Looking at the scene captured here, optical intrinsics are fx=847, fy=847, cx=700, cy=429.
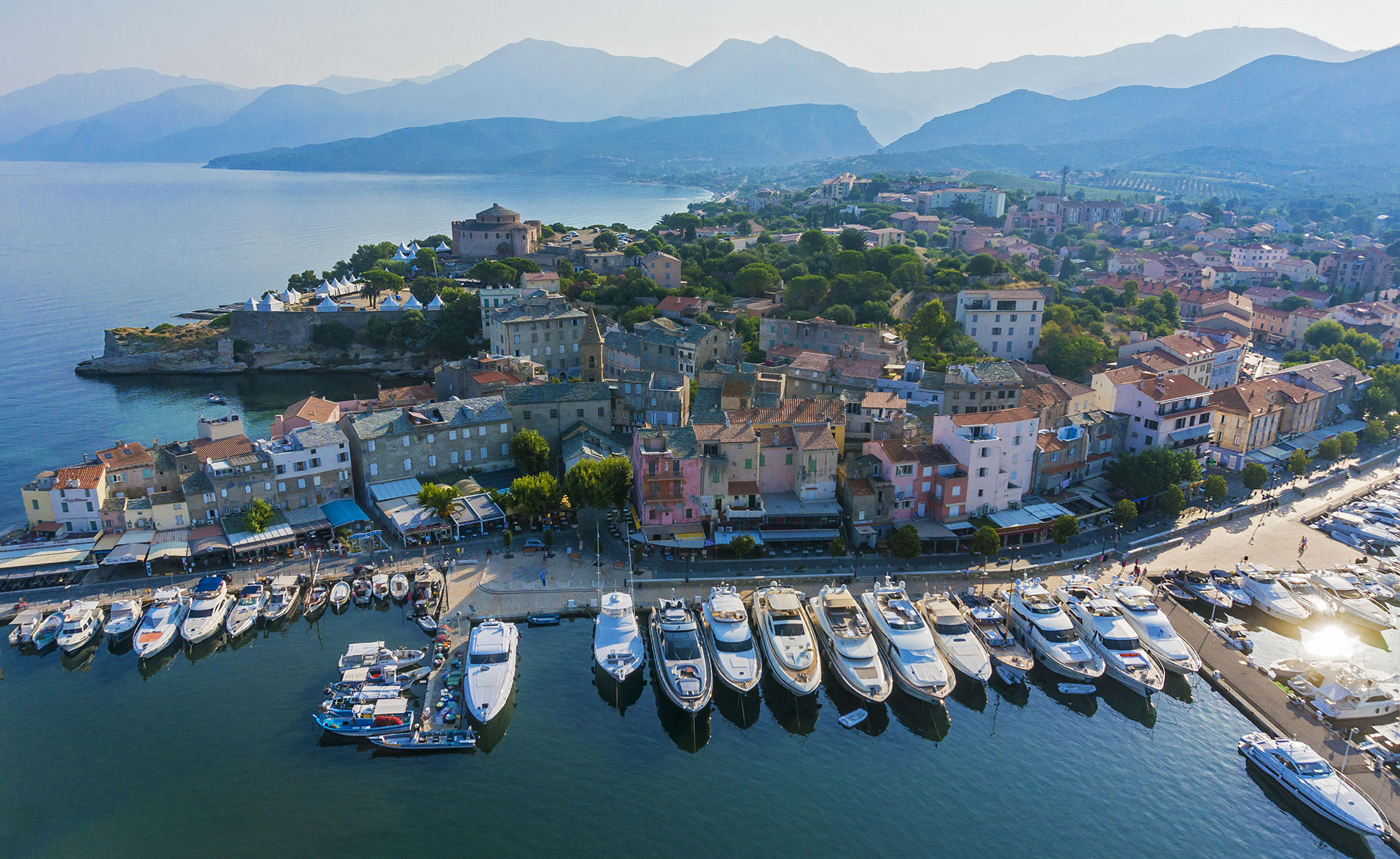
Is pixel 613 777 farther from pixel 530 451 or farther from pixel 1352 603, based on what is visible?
pixel 1352 603

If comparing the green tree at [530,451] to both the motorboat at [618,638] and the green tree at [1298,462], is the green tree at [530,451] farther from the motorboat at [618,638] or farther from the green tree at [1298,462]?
the green tree at [1298,462]

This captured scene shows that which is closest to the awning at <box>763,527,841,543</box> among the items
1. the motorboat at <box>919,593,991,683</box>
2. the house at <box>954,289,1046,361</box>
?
the motorboat at <box>919,593,991,683</box>

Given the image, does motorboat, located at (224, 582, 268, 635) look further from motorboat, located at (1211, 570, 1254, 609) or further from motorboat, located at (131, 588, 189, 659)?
motorboat, located at (1211, 570, 1254, 609)

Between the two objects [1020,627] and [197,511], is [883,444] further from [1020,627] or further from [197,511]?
[197,511]

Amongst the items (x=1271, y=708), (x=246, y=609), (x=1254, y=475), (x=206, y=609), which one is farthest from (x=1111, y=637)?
(x=206, y=609)

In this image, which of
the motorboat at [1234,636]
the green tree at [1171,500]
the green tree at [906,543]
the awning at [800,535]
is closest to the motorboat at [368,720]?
the awning at [800,535]

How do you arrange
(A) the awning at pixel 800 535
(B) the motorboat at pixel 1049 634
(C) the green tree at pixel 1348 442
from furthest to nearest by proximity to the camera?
(C) the green tree at pixel 1348 442 < (A) the awning at pixel 800 535 < (B) the motorboat at pixel 1049 634
